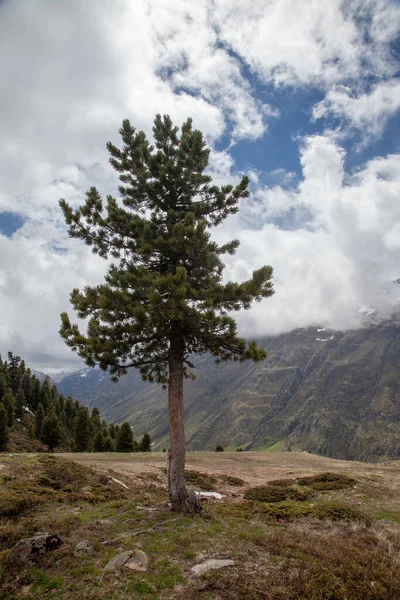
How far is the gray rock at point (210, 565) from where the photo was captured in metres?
8.55

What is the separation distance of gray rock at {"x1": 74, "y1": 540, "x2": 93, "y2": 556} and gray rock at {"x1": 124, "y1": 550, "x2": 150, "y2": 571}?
1398 mm

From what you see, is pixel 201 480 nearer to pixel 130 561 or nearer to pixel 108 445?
pixel 130 561

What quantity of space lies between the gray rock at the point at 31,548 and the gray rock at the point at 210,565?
4.24 m

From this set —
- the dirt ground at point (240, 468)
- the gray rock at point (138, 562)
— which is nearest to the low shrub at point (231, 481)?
the dirt ground at point (240, 468)

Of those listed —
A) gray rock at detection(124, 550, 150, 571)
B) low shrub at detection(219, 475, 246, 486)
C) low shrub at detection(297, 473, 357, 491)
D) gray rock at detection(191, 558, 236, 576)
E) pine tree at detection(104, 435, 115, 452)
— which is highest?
gray rock at detection(124, 550, 150, 571)

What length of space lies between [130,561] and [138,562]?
0.23 meters

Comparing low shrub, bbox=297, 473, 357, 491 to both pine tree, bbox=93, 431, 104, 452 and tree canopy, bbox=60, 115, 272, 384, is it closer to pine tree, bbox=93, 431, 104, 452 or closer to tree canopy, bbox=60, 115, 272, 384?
tree canopy, bbox=60, 115, 272, 384

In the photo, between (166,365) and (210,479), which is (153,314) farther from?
(210,479)

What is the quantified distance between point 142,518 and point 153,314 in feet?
26.5

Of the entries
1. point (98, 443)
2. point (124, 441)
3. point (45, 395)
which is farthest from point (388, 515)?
point (45, 395)

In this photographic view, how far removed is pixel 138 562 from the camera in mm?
8891

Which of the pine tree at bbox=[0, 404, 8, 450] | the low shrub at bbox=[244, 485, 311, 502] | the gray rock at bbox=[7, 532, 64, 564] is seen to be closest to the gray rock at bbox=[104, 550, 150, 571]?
the gray rock at bbox=[7, 532, 64, 564]

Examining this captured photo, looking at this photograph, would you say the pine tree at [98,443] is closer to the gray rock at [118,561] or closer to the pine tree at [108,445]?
the pine tree at [108,445]

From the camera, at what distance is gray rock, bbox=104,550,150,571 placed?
865cm
